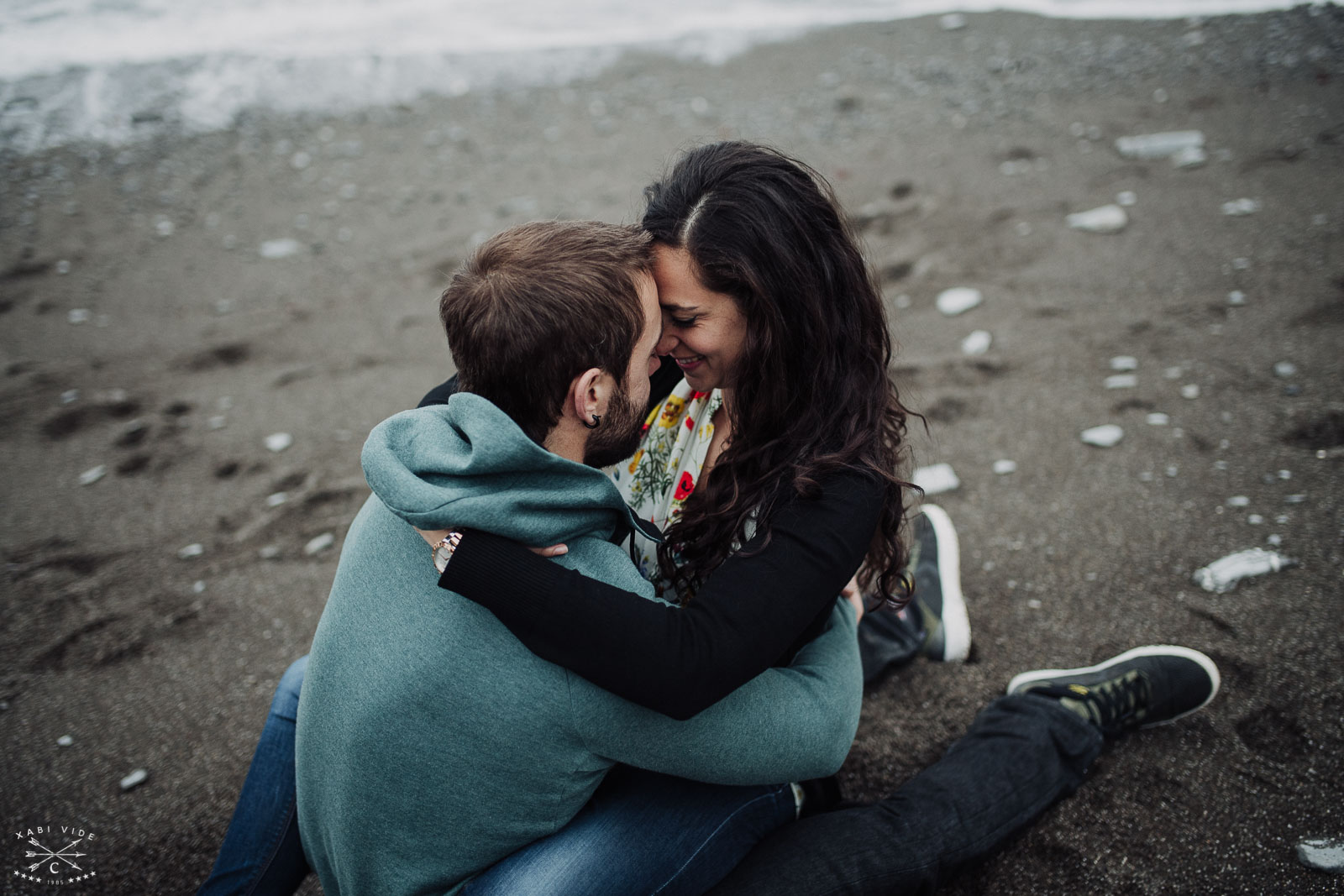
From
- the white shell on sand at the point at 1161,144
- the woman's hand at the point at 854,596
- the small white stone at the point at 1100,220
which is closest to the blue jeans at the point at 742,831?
the woman's hand at the point at 854,596

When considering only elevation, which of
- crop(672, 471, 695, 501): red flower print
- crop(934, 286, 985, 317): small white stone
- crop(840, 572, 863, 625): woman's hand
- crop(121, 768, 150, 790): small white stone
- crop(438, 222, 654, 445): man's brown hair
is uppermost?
crop(438, 222, 654, 445): man's brown hair

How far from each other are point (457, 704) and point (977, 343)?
3245 millimetres

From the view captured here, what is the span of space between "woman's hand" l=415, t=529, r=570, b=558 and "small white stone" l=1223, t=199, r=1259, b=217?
14.4 feet

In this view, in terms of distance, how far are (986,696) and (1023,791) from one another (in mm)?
481

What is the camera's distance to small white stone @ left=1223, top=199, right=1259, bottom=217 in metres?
4.33

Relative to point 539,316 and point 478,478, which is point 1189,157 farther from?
point 478,478

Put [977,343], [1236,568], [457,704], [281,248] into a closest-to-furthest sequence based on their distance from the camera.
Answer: [457,704] → [1236,568] → [977,343] → [281,248]

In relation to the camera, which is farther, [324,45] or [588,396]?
[324,45]

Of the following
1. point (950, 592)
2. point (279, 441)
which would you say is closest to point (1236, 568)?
point (950, 592)

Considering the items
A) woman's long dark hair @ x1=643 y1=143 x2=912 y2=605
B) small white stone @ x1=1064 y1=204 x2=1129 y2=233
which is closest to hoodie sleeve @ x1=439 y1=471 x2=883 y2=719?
woman's long dark hair @ x1=643 y1=143 x2=912 y2=605

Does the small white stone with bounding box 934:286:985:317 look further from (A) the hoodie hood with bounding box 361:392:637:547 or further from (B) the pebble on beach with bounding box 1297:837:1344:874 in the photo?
(A) the hoodie hood with bounding box 361:392:637:547

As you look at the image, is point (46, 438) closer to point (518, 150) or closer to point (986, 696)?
point (518, 150)

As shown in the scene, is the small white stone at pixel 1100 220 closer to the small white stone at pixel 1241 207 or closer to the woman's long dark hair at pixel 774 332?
the small white stone at pixel 1241 207

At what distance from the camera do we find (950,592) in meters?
Answer: 2.69
